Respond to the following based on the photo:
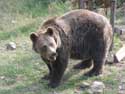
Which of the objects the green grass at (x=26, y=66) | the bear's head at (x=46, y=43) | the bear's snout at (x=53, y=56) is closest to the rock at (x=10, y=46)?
the green grass at (x=26, y=66)

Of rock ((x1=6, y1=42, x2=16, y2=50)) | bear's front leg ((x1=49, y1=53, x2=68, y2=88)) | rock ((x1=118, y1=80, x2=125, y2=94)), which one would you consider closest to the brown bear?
bear's front leg ((x1=49, y1=53, x2=68, y2=88))

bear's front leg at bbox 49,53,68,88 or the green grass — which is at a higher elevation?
bear's front leg at bbox 49,53,68,88

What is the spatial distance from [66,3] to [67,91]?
580 cm

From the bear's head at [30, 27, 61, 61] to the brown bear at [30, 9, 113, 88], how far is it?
4 cm

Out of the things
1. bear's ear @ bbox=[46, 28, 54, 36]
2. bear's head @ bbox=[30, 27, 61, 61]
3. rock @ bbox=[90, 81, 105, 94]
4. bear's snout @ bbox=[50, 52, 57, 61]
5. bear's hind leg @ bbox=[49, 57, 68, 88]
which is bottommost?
rock @ bbox=[90, 81, 105, 94]

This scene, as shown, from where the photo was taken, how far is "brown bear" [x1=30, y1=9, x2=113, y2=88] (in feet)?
20.1

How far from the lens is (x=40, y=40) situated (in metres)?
5.77

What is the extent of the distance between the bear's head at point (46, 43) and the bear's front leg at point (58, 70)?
290mm

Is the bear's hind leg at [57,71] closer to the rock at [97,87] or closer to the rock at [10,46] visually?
the rock at [97,87]

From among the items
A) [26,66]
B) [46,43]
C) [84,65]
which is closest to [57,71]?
[46,43]

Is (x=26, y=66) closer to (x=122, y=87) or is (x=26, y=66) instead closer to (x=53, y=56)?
(x=53, y=56)

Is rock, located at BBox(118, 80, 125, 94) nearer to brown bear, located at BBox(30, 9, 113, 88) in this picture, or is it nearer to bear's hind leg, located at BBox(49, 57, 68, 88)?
brown bear, located at BBox(30, 9, 113, 88)

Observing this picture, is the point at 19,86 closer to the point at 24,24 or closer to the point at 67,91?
the point at 67,91

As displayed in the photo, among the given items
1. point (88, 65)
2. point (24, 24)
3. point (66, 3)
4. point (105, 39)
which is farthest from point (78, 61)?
point (66, 3)
